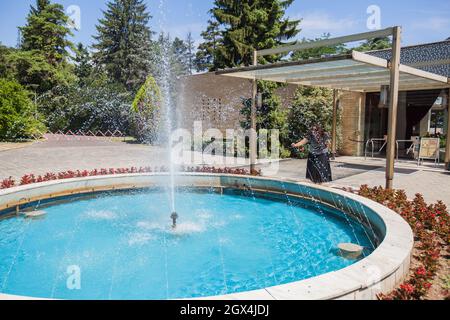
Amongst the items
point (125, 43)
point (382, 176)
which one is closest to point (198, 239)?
point (382, 176)

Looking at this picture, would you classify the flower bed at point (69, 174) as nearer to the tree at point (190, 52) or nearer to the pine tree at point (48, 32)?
the pine tree at point (48, 32)

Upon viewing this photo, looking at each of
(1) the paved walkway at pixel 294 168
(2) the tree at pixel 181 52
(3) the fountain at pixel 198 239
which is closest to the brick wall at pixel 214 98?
(1) the paved walkway at pixel 294 168

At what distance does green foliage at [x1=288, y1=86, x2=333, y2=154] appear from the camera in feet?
52.7

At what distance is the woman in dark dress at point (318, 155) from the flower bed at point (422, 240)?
53.9 inches

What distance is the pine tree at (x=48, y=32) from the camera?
119ft

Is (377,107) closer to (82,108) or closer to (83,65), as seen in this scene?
(82,108)

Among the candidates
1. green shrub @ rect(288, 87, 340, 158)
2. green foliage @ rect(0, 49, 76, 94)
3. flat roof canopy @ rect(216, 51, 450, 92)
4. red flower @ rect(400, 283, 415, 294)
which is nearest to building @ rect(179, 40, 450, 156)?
green shrub @ rect(288, 87, 340, 158)

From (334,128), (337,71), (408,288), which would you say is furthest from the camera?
(334,128)

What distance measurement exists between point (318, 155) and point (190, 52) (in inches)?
2559

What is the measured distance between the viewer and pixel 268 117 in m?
16.2

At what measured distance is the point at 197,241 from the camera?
20.3ft

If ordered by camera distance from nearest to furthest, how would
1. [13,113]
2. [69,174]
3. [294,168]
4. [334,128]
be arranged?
[69,174] < [294,168] < [334,128] < [13,113]

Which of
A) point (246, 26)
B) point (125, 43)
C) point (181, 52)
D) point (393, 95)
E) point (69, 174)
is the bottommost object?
point (69, 174)
